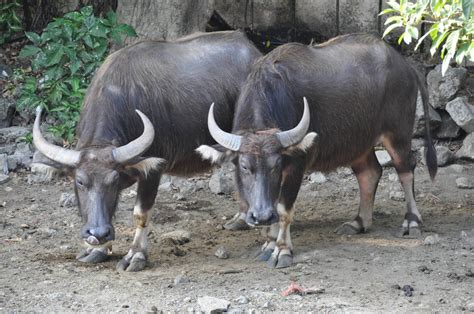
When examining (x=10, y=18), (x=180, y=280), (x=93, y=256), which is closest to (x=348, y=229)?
(x=180, y=280)

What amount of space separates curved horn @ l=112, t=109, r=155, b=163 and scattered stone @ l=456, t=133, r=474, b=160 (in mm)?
4574

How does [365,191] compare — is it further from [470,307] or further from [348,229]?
[470,307]

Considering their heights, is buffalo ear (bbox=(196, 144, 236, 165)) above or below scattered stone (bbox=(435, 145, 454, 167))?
above

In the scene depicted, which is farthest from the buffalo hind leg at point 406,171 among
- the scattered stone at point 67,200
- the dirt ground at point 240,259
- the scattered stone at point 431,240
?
the scattered stone at point 67,200

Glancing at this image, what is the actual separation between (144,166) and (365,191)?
92.1 inches

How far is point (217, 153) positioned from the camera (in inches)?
293

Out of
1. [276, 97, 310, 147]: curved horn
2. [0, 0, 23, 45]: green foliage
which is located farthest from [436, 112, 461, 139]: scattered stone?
[0, 0, 23, 45]: green foliage

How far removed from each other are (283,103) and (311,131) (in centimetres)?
40

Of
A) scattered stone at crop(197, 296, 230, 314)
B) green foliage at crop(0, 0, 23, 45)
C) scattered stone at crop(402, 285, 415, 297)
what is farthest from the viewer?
green foliage at crop(0, 0, 23, 45)

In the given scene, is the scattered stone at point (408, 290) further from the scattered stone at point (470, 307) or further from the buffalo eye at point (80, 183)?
the buffalo eye at point (80, 183)

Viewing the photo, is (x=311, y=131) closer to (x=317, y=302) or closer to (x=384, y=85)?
(x=384, y=85)

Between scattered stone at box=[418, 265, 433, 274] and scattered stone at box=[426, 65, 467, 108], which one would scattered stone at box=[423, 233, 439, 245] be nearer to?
scattered stone at box=[418, 265, 433, 274]

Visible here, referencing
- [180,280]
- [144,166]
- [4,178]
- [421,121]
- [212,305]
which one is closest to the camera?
[212,305]

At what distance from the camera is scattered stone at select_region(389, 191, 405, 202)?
9688mm
